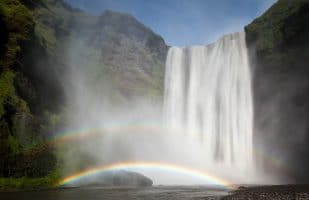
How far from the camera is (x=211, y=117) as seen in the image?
275 feet

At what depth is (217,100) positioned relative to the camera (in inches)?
3275

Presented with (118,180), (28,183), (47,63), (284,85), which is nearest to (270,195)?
(118,180)

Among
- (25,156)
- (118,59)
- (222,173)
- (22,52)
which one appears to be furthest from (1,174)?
(118,59)

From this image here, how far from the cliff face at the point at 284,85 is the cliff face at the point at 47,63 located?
39.7m

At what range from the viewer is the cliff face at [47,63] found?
6222 cm

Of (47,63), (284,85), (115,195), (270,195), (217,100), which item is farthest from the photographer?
(217,100)

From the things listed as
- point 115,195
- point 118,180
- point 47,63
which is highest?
point 47,63

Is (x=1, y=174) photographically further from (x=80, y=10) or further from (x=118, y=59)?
(x=80, y=10)

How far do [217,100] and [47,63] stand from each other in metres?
39.3

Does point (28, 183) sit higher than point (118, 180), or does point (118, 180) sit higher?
point (118, 180)

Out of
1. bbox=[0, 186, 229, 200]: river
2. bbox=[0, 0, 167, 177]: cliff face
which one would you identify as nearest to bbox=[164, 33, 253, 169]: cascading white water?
bbox=[0, 0, 167, 177]: cliff face

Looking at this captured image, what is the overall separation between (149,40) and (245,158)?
63.8 metres

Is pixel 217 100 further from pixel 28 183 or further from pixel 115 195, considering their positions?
pixel 115 195

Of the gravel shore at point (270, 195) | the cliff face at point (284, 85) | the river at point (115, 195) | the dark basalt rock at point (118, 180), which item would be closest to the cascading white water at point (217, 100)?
the cliff face at point (284, 85)
